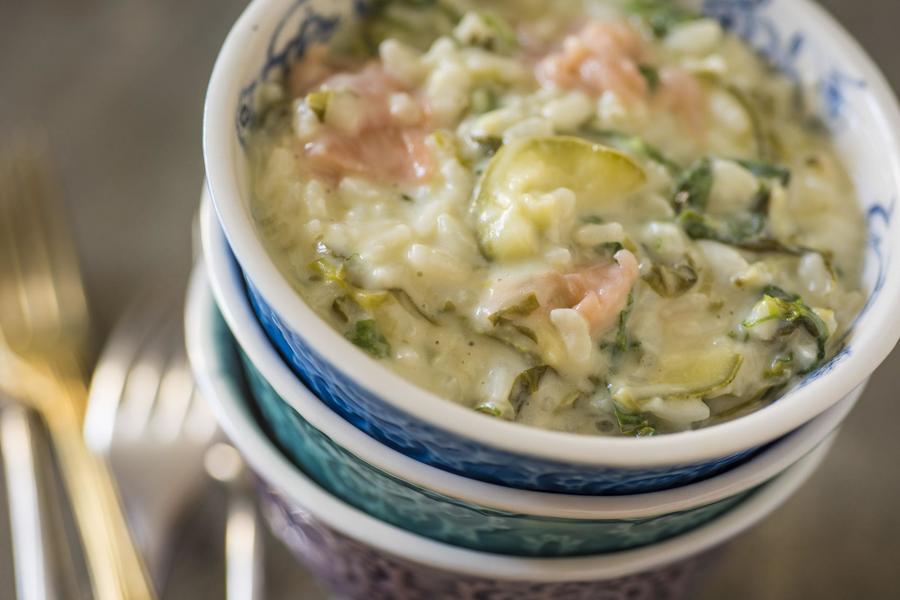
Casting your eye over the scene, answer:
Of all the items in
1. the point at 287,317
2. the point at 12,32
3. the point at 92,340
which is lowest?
the point at 92,340

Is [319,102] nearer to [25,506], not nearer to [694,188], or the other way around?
[694,188]

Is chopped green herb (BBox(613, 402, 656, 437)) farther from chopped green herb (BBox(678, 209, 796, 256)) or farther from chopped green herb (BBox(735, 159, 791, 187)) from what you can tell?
chopped green herb (BBox(735, 159, 791, 187))

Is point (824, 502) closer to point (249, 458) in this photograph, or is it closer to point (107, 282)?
point (249, 458)

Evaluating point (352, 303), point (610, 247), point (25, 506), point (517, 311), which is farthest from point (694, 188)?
point (25, 506)

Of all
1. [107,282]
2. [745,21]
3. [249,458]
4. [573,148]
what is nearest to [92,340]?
[107,282]

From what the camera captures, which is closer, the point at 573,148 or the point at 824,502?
the point at 573,148

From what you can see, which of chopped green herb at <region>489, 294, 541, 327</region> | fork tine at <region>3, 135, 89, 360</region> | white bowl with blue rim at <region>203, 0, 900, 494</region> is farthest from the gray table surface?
chopped green herb at <region>489, 294, 541, 327</region>

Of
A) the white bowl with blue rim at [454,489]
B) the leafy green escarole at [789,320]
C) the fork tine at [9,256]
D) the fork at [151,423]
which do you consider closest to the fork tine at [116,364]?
the fork at [151,423]
